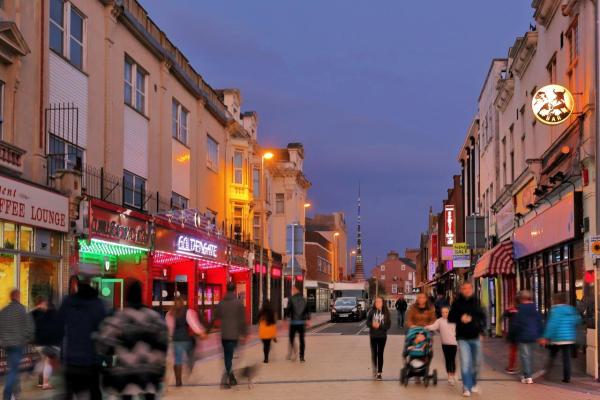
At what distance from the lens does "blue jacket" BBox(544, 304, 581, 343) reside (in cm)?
1570

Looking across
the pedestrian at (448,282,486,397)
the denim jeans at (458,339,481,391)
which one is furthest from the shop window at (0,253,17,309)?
the denim jeans at (458,339,481,391)

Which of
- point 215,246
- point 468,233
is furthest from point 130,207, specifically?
point 468,233

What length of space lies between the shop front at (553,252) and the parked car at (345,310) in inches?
930

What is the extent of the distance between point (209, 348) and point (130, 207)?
556 cm

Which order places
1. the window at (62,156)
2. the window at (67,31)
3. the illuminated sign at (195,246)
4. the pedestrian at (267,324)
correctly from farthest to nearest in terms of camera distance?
1. the illuminated sign at (195,246)
2. the window at (67,31)
3. the window at (62,156)
4. the pedestrian at (267,324)

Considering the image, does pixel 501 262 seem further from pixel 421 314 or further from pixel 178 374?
pixel 178 374

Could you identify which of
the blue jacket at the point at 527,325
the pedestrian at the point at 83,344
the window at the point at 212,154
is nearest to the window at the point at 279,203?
the window at the point at 212,154

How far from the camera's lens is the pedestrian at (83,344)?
29.1 feet

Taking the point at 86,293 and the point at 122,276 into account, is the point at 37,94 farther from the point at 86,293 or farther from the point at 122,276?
the point at 86,293

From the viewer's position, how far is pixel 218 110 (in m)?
43.7

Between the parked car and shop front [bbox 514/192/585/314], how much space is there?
23.6 m

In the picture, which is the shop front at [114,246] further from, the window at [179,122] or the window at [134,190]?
the window at [179,122]

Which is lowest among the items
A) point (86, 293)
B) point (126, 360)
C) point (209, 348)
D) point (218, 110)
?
point (209, 348)

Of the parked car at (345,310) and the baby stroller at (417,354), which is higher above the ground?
the baby stroller at (417,354)
